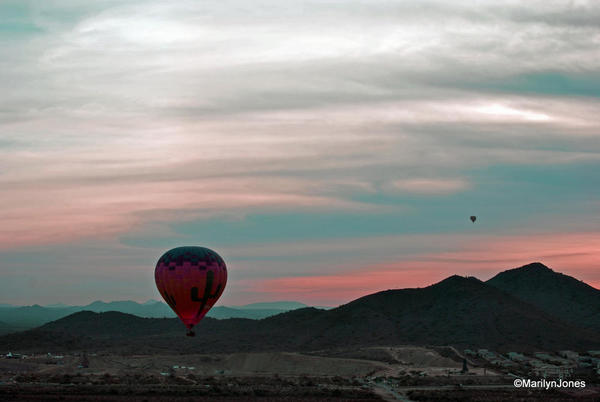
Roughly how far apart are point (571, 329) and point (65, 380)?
97139 mm

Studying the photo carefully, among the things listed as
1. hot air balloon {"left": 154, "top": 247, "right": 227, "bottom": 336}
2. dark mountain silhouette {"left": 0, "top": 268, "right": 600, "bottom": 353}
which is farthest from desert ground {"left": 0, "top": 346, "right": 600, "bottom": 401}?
dark mountain silhouette {"left": 0, "top": 268, "right": 600, "bottom": 353}

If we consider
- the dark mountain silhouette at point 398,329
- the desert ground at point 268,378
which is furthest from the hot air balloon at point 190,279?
the dark mountain silhouette at point 398,329

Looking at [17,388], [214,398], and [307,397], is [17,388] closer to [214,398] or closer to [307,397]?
[214,398]

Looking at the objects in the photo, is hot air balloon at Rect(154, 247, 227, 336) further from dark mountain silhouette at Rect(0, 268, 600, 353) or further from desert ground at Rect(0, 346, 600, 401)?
dark mountain silhouette at Rect(0, 268, 600, 353)

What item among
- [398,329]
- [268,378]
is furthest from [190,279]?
[398,329]

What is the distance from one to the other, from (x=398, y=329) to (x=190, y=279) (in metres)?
93.9

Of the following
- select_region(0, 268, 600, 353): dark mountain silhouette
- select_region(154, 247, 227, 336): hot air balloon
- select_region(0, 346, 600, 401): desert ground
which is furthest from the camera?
select_region(0, 268, 600, 353): dark mountain silhouette

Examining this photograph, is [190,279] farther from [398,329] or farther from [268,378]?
[398,329]

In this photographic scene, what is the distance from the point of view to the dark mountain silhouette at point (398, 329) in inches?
5522

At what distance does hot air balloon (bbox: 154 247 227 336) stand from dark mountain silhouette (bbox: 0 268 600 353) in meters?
64.1

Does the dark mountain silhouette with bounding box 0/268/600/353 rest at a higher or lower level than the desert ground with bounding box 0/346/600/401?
higher

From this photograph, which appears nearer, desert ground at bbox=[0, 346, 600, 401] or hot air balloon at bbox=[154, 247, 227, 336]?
hot air balloon at bbox=[154, 247, 227, 336]

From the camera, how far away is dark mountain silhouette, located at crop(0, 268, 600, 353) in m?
140

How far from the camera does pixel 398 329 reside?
509 feet
